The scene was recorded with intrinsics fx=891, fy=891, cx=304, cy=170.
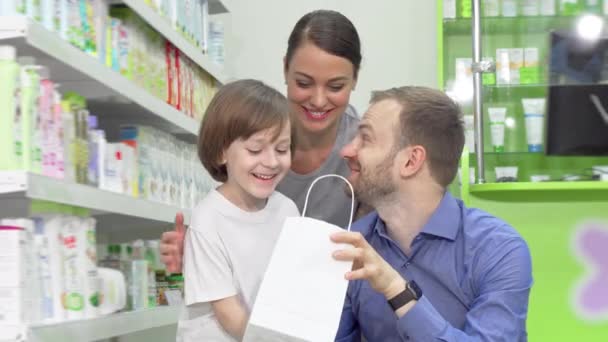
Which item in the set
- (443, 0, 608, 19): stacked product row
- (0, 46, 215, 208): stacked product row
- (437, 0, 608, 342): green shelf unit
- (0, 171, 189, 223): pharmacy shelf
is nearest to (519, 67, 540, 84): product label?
(437, 0, 608, 342): green shelf unit

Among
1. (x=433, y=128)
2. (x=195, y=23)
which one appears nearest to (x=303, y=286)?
(x=433, y=128)

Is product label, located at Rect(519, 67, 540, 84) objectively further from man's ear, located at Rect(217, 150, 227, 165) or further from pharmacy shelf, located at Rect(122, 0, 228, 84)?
man's ear, located at Rect(217, 150, 227, 165)

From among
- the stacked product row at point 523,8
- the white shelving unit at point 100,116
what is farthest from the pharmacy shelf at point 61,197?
the stacked product row at point 523,8

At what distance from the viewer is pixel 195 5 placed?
374 centimetres

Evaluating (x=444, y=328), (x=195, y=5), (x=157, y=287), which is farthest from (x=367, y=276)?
(x=195, y=5)

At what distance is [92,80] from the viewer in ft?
8.18

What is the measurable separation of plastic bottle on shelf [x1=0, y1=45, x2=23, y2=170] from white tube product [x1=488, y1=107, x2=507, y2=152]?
8.57ft

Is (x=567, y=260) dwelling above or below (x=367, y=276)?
below

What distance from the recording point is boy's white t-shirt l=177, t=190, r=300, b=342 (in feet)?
6.14

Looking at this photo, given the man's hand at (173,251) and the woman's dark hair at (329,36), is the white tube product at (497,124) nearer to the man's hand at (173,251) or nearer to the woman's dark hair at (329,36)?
the woman's dark hair at (329,36)

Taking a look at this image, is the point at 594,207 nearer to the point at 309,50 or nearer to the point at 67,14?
the point at 309,50

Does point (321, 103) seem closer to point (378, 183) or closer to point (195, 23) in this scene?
point (378, 183)

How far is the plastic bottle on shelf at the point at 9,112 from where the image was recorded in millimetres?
1939

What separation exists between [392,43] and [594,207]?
1239 millimetres
